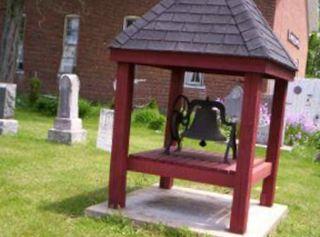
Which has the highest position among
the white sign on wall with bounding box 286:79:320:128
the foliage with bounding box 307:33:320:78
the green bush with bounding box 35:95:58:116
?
the foliage with bounding box 307:33:320:78

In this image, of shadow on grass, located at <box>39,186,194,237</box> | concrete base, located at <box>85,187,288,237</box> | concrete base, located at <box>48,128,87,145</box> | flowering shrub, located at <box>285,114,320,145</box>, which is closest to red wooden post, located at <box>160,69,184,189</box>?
concrete base, located at <box>85,187,288,237</box>

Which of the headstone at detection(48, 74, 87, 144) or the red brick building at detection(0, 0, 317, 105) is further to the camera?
the red brick building at detection(0, 0, 317, 105)

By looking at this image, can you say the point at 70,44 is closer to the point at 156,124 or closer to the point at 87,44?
the point at 87,44

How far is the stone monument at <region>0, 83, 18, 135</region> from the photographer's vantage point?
12.6 meters

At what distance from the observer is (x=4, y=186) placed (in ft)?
26.3

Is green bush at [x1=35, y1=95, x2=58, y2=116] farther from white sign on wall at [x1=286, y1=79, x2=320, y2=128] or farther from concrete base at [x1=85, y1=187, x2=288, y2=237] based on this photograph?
concrete base at [x1=85, y1=187, x2=288, y2=237]

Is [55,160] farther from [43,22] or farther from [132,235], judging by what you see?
[43,22]

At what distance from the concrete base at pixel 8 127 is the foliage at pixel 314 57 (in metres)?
32.5

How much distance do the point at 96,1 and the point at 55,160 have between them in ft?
46.0

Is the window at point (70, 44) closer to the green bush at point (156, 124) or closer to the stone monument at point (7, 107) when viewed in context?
the green bush at point (156, 124)

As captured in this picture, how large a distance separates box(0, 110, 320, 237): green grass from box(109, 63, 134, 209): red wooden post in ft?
1.41

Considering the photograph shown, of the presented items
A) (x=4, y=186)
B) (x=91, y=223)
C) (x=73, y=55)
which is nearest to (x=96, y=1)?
(x=73, y=55)

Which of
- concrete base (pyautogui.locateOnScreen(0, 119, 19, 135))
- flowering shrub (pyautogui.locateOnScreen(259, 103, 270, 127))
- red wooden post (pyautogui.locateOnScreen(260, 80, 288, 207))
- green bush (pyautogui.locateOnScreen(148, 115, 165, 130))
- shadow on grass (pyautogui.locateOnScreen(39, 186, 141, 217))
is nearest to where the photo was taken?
shadow on grass (pyautogui.locateOnScreen(39, 186, 141, 217))

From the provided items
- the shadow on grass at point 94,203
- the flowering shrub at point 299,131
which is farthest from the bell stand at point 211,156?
the flowering shrub at point 299,131
